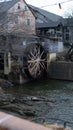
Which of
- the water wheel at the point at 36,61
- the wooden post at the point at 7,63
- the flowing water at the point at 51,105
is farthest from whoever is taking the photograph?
the water wheel at the point at 36,61


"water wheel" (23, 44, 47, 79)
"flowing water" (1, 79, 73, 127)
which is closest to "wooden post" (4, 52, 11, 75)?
"water wheel" (23, 44, 47, 79)

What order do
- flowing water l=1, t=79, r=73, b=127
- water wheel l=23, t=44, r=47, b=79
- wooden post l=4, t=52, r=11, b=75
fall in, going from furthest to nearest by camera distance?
water wheel l=23, t=44, r=47, b=79
wooden post l=4, t=52, r=11, b=75
flowing water l=1, t=79, r=73, b=127

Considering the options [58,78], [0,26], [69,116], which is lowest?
[58,78]

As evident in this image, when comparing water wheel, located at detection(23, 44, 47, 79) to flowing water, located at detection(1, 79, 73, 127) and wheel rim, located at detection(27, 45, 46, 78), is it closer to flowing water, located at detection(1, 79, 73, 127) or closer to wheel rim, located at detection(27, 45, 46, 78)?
wheel rim, located at detection(27, 45, 46, 78)

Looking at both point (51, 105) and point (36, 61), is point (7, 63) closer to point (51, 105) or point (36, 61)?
point (36, 61)

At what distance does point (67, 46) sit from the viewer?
37.8 metres

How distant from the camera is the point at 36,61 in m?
30.3

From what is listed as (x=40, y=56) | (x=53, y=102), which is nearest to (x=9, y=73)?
(x=40, y=56)

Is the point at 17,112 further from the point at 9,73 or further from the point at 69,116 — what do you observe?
the point at 9,73

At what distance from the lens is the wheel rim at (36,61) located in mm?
29281

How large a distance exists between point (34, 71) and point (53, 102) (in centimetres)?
1222

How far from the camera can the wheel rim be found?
29.3m

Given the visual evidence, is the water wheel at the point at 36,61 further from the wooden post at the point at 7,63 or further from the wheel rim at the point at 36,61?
the wooden post at the point at 7,63

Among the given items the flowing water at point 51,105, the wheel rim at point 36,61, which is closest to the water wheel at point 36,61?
the wheel rim at point 36,61
